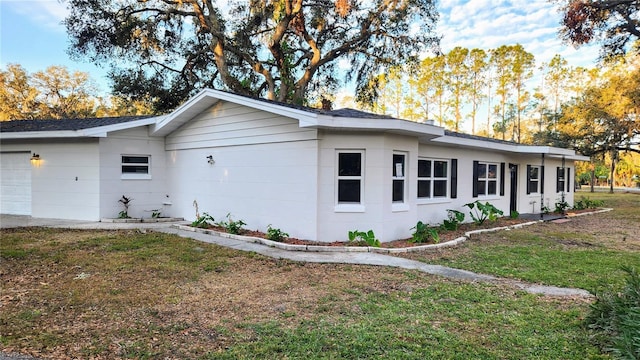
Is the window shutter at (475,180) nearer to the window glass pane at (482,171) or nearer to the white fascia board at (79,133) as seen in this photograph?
the window glass pane at (482,171)

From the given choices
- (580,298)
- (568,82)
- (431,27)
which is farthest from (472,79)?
(580,298)

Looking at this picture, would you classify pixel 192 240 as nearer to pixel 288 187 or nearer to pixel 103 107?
pixel 288 187

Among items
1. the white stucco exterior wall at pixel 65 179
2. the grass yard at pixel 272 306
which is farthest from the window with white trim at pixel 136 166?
the grass yard at pixel 272 306

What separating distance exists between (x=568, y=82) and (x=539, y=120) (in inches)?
185

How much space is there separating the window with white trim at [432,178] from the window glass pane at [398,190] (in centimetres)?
178

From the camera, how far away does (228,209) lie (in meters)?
10.1

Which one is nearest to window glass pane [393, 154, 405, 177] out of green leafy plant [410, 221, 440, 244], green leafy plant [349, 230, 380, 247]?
green leafy plant [410, 221, 440, 244]

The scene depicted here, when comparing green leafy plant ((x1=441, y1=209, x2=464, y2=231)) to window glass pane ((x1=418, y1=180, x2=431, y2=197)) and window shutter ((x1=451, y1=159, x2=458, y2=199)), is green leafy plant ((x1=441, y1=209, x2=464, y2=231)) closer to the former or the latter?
window shutter ((x1=451, y1=159, x2=458, y2=199))

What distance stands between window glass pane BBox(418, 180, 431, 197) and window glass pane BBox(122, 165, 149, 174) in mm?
8885

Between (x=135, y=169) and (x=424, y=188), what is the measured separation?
365 inches

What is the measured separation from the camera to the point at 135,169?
461 inches

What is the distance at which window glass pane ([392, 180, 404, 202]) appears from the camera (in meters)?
8.57

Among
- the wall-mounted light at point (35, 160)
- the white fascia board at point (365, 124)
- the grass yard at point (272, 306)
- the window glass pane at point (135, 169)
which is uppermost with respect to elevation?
the white fascia board at point (365, 124)

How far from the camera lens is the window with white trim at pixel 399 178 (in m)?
8.52
